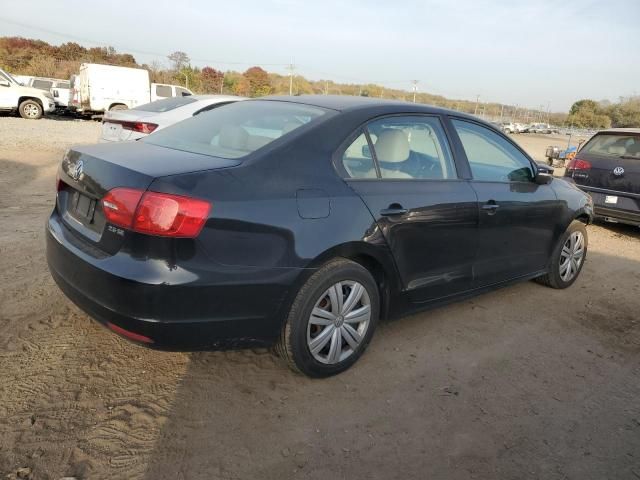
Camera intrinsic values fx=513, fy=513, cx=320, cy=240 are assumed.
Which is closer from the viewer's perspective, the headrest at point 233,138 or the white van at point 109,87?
the headrest at point 233,138

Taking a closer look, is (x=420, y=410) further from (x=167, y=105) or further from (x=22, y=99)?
(x=22, y=99)

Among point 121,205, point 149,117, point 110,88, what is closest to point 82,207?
point 121,205

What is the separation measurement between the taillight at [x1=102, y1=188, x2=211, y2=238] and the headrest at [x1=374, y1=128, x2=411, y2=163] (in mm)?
1300

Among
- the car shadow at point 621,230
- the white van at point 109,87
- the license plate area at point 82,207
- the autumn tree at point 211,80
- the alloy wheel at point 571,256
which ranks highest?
the autumn tree at point 211,80

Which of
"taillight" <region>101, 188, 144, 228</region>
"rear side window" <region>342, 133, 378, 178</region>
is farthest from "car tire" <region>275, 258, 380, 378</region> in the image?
"taillight" <region>101, 188, 144, 228</region>

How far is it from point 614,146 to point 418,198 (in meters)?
5.74

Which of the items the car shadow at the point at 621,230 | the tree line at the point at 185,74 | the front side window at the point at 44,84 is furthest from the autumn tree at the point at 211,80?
the car shadow at the point at 621,230

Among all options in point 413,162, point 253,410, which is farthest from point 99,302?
point 413,162

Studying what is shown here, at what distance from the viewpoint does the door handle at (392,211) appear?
3.06 m

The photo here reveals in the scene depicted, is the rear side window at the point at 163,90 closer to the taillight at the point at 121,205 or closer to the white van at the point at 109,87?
the white van at the point at 109,87

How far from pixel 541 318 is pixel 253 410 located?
2.72 metres

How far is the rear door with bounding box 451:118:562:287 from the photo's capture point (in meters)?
3.81

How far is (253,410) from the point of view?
8.87 feet

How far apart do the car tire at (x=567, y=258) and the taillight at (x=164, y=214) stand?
142 inches
